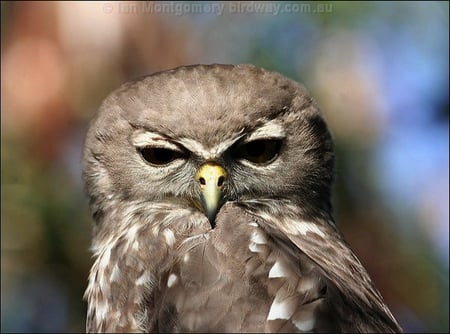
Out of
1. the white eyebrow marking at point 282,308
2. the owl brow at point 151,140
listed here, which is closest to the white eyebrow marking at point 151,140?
the owl brow at point 151,140

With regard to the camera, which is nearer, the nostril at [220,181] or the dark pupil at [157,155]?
the nostril at [220,181]

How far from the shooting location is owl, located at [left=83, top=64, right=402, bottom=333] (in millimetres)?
3826

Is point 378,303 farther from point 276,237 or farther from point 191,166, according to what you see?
point 191,166

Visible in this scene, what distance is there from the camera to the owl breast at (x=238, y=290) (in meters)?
3.73

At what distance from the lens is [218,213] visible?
4336 mm

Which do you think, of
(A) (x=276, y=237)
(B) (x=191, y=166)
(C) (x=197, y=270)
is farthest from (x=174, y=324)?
(B) (x=191, y=166)

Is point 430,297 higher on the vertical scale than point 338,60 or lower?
lower

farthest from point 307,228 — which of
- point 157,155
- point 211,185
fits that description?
point 157,155

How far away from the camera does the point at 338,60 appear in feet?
25.7

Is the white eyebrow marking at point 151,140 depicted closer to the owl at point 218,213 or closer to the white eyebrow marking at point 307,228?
the owl at point 218,213

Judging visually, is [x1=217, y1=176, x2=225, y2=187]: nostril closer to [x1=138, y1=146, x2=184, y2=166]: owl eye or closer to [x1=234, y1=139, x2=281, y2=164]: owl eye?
[x1=234, y1=139, x2=281, y2=164]: owl eye

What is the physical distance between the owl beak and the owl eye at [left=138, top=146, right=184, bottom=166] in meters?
0.20

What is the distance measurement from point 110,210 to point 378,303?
1306mm

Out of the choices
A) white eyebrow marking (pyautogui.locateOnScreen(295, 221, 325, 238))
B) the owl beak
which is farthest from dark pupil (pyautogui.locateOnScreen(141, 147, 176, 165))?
white eyebrow marking (pyautogui.locateOnScreen(295, 221, 325, 238))
